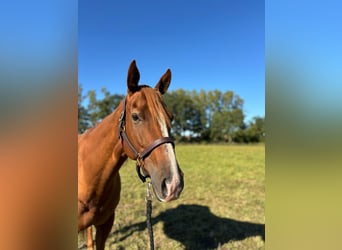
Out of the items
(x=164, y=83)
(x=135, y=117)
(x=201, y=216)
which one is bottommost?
(x=201, y=216)

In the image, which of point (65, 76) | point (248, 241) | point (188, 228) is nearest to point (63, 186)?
point (65, 76)

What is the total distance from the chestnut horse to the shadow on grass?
2.13m

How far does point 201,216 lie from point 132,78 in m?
4.33

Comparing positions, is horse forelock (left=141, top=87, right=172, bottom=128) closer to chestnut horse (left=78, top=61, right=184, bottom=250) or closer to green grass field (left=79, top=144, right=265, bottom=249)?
chestnut horse (left=78, top=61, right=184, bottom=250)

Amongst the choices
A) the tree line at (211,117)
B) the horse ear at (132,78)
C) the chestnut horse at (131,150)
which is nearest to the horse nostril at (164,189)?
the chestnut horse at (131,150)

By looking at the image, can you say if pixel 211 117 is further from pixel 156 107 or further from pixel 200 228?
pixel 156 107

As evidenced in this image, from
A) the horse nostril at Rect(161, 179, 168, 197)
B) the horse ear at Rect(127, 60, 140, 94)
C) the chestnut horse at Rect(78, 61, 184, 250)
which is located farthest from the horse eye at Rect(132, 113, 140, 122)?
the horse nostril at Rect(161, 179, 168, 197)

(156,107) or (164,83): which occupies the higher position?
→ (164,83)

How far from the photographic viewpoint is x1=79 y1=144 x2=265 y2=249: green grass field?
4199mm

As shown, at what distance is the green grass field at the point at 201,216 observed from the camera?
4199 millimetres

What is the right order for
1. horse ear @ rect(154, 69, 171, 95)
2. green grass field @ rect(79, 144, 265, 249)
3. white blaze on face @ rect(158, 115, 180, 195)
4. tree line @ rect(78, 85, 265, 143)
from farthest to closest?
tree line @ rect(78, 85, 265, 143)
green grass field @ rect(79, 144, 265, 249)
horse ear @ rect(154, 69, 171, 95)
white blaze on face @ rect(158, 115, 180, 195)

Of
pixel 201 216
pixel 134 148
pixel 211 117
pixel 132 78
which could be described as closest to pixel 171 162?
pixel 134 148

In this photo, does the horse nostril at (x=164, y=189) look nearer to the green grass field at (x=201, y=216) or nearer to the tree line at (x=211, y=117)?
the green grass field at (x=201, y=216)

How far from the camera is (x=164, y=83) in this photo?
2.24 meters
